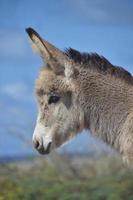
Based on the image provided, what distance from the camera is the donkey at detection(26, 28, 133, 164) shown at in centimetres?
678

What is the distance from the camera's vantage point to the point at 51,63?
7012mm

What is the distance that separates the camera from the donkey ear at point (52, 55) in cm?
695

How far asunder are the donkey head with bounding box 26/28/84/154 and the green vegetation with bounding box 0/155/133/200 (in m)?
3.35

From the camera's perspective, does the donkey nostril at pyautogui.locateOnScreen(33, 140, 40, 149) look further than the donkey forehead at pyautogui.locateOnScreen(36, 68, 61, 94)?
Yes

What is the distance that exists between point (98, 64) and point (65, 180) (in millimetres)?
6773

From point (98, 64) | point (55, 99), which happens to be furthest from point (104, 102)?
point (55, 99)

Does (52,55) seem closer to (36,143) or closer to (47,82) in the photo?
(47,82)

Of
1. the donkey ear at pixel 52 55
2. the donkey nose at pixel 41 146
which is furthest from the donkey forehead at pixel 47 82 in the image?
the donkey nose at pixel 41 146

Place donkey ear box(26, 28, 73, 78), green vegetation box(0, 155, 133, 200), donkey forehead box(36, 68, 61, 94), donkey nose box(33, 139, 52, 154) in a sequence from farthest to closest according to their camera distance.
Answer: green vegetation box(0, 155, 133, 200) → donkey nose box(33, 139, 52, 154) → donkey forehead box(36, 68, 61, 94) → donkey ear box(26, 28, 73, 78)

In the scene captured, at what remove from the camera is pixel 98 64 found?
6.95 meters

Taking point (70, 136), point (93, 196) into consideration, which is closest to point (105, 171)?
point (93, 196)

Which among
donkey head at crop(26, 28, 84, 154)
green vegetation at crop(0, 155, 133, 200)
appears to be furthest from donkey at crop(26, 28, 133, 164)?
green vegetation at crop(0, 155, 133, 200)

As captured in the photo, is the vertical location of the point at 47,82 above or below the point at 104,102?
above

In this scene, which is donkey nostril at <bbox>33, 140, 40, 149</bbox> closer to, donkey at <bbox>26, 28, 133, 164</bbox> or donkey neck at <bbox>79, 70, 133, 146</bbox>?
donkey at <bbox>26, 28, 133, 164</bbox>
